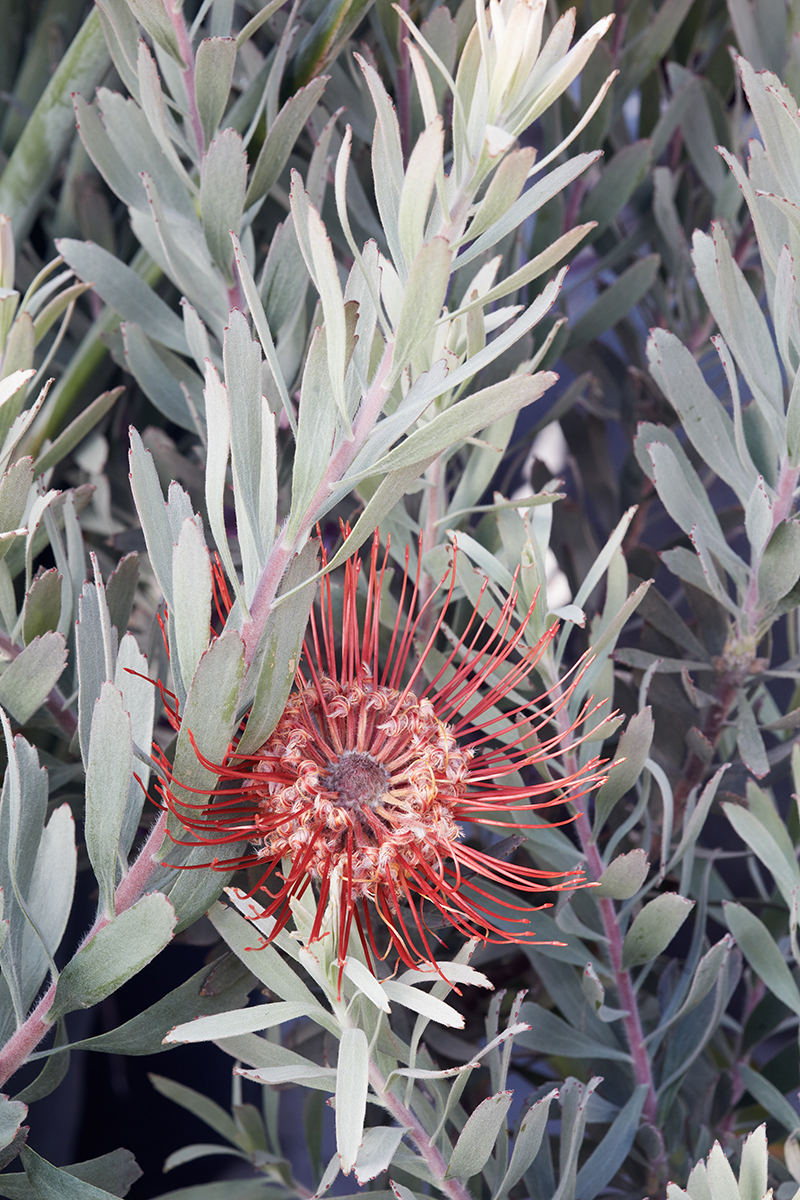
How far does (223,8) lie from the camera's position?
0.81 ft

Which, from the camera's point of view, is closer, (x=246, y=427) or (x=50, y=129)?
(x=246, y=427)

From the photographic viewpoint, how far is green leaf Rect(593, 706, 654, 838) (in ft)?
0.72

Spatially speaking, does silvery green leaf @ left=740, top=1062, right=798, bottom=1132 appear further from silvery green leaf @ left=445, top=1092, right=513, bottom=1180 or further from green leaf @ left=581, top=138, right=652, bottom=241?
green leaf @ left=581, top=138, right=652, bottom=241

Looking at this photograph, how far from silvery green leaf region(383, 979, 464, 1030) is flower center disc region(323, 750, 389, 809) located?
0.03 metres

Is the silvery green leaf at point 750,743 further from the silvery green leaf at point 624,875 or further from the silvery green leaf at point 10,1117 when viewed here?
the silvery green leaf at point 10,1117

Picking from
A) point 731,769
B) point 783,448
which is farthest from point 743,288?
point 731,769

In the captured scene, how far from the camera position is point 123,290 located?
25 cm

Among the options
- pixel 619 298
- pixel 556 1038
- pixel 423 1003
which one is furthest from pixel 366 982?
pixel 619 298

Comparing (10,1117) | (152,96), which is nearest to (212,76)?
(152,96)

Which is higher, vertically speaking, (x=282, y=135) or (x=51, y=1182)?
(x=282, y=135)

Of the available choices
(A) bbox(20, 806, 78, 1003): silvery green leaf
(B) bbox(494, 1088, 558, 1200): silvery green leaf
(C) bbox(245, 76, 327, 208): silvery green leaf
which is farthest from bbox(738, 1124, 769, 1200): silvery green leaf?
(C) bbox(245, 76, 327, 208): silvery green leaf

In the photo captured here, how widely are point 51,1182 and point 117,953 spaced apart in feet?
0.19

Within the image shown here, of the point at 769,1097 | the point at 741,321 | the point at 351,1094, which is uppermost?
the point at 741,321

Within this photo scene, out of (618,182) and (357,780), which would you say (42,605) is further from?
(618,182)
